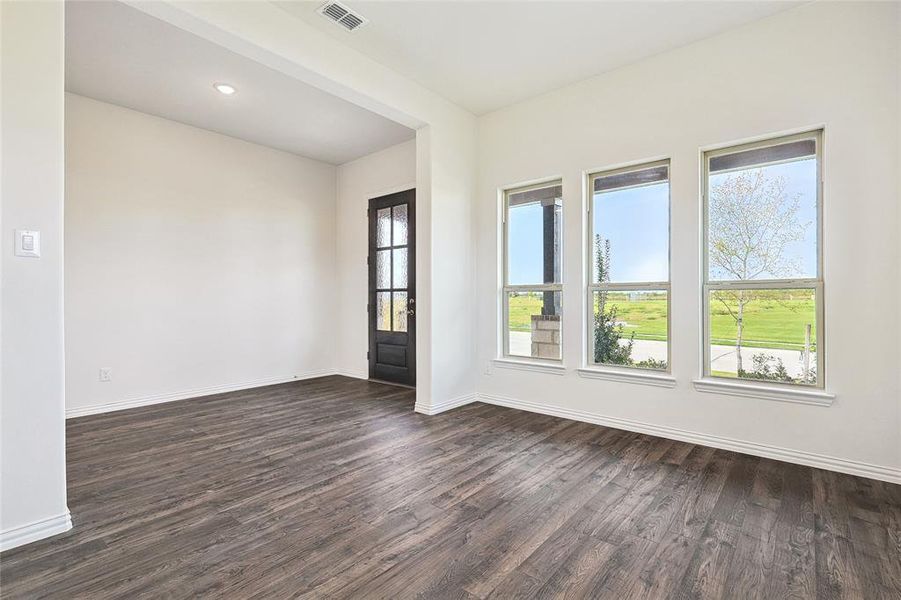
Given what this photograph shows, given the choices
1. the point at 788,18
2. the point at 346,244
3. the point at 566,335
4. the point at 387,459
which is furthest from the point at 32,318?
the point at 788,18

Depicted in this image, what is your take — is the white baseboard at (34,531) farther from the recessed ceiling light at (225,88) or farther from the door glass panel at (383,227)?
the door glass panel at (383,227)

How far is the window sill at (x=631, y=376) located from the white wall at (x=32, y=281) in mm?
3617

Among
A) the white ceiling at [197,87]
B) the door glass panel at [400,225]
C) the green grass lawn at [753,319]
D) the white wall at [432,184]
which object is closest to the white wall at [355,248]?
the door glass panel at [400,225]

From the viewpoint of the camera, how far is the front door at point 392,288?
546cm

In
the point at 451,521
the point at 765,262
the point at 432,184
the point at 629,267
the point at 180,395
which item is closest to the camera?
the point at 451,521

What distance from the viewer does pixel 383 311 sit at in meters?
5.82

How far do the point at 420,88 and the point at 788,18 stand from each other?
284cm

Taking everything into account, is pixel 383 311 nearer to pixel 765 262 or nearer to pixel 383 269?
pixel 383 269

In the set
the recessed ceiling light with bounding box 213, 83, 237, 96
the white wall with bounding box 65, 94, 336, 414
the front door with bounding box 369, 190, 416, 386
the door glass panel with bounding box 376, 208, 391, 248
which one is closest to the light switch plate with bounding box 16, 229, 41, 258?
the recessed ceiling light with bounding box 213, 83, 237, 96

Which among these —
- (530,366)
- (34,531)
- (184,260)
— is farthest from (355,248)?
(34,531)

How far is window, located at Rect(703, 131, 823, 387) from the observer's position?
295 cm

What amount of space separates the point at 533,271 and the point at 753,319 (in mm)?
1898

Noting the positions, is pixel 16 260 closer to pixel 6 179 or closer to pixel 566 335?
pixel 6 179

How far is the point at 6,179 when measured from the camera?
1894mm
